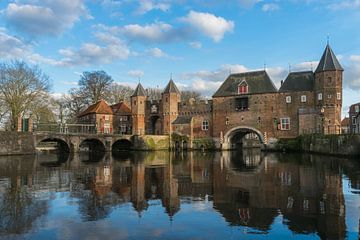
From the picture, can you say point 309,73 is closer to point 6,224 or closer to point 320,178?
point 320,178

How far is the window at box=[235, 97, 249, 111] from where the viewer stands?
46.2m

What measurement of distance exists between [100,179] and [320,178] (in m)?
10.2

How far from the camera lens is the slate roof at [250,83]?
1773 inches

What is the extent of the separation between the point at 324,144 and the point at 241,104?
14867mm

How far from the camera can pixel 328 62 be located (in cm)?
4006

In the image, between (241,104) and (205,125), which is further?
(205,125)

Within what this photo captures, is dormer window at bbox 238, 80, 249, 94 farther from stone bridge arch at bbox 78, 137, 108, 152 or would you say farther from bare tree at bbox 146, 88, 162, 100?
bare tree at bbox 146, 88, 162, 100

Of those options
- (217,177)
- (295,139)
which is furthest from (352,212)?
(295,139)

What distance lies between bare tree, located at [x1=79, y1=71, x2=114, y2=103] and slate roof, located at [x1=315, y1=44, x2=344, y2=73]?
32550 millimetres

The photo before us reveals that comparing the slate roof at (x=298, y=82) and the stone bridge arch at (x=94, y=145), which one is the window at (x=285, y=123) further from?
the stone bridge arch at (x=94, y=145)

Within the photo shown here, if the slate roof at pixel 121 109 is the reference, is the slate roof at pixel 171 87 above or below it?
above

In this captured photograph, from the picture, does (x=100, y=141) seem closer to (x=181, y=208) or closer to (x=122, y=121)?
(x=122, y=121)

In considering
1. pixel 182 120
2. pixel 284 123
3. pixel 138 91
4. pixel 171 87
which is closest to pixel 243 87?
pixel 284 123

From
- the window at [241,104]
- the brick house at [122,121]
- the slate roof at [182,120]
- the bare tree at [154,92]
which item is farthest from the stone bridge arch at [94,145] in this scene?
the bare tree at [154,92]
